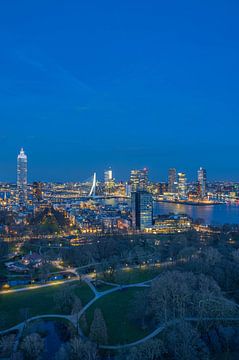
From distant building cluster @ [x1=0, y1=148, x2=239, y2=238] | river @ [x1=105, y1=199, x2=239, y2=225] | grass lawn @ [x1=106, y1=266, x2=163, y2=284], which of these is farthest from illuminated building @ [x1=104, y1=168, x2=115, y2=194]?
grass lawn @ [x1=106, y1=266, x2=163, y2=284]

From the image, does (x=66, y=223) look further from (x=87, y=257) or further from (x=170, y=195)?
(x=170, y=195)

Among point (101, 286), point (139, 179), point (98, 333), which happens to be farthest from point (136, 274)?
point (139, 179)

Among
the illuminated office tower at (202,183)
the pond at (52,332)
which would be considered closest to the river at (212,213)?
the illuminated office tower at (202,183)

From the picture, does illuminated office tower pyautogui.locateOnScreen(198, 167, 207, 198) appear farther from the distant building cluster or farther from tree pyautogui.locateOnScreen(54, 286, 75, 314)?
tree pyautogui.locateOnScreen(54, 286, 75, 314)

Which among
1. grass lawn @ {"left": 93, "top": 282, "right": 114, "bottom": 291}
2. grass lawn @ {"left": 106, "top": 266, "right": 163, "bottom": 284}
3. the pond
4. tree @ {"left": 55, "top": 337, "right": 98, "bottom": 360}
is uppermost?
grass lawn @ {"left": 106, "top": 266, "right": 163, "bottom": 284}

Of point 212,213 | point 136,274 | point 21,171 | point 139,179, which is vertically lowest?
point 136,274

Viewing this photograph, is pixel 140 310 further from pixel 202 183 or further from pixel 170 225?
pixel 202 183
